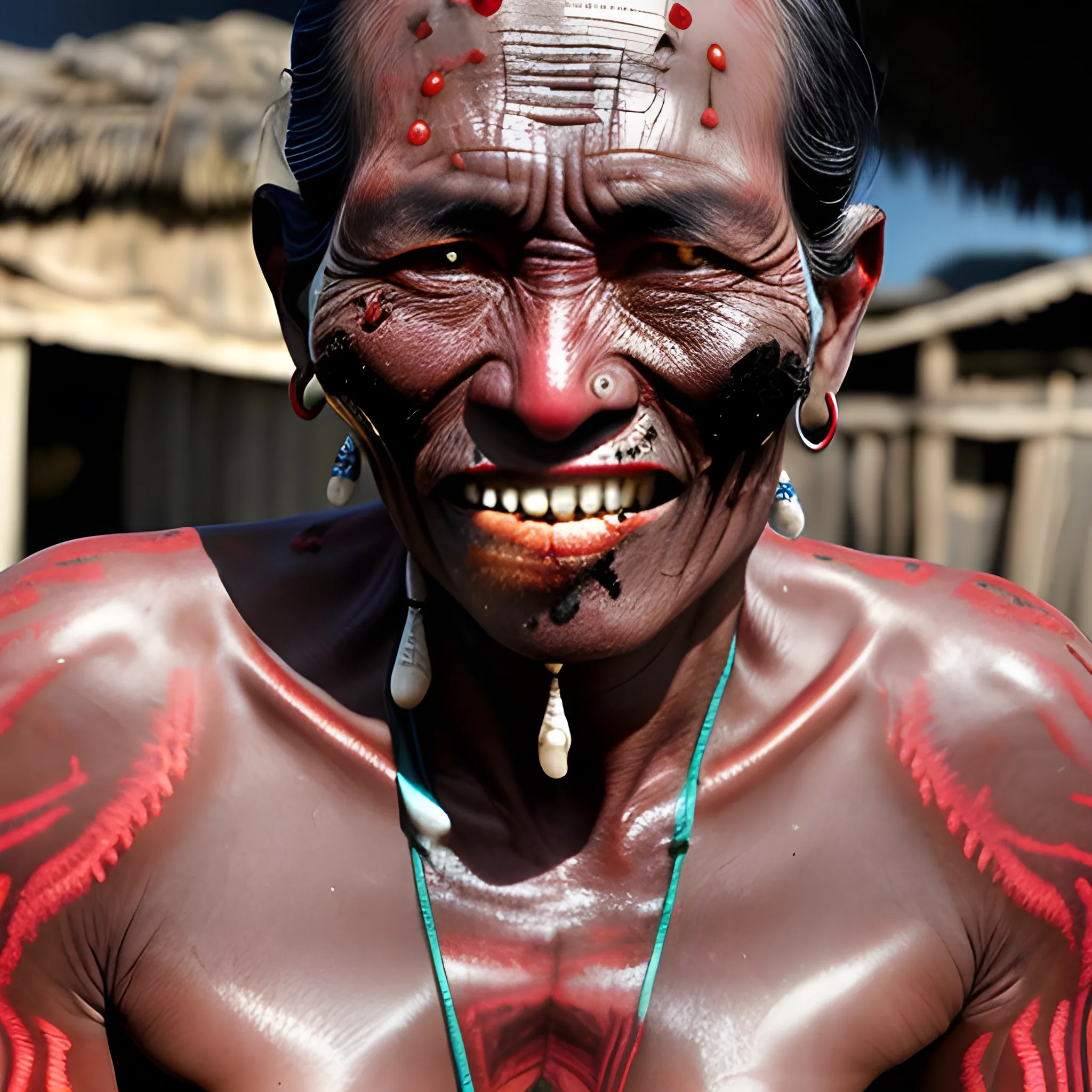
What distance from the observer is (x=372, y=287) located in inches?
54.8

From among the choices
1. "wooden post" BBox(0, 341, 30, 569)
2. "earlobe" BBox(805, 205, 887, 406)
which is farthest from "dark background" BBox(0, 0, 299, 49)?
"earlobe" BBox(805, 205, 887, 406)

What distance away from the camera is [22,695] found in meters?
1.57

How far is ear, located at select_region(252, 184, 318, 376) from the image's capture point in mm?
1595

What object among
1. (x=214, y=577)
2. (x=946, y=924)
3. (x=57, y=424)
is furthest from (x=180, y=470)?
(x=946, y=924)

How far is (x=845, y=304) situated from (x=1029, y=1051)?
2.93 ft

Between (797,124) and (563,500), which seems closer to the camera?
(563,500)

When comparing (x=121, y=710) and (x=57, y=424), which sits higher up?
(x=121, y=710)

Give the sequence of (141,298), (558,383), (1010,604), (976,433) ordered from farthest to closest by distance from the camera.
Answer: (976,433), (141,298), (1010,604), (558,383)

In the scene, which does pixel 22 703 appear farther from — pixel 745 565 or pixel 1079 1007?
pixel 1079 1007

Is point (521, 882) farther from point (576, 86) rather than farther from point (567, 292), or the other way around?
point (576, 86)

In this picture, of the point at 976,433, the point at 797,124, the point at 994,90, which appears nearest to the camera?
the point at 797,124

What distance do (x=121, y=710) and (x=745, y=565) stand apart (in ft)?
2.56

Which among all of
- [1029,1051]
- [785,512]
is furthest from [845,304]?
[1029,1051]

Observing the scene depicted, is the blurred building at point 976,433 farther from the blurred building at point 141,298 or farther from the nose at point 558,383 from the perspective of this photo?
the nose at point 558,383
